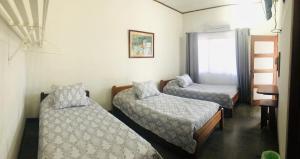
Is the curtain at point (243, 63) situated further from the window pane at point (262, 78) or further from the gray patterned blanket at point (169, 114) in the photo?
the gray patterned blanket at point (169, 114)

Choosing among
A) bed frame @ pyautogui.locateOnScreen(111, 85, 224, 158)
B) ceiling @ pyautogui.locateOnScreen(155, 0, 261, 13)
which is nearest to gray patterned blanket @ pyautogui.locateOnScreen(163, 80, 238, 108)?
bed frame @ pyautogui.locateOnScreen(111, 85, 224, 158)

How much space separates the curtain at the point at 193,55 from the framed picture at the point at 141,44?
1457mm

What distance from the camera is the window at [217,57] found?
4926 millimetres

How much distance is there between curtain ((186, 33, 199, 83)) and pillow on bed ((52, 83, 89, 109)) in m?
3.52

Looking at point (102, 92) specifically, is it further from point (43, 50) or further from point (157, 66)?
point (157, 66)

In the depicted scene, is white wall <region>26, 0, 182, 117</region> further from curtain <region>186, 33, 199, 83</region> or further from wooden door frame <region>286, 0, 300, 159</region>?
wooden door frame <region>286, 0, 300, 159</region>

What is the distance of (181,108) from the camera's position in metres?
2.94

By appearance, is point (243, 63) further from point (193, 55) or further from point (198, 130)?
point (198, 130)

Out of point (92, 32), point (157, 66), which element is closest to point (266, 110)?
point (157, 66)

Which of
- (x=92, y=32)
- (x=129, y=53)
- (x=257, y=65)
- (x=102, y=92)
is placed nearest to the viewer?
(x=92, y=32)

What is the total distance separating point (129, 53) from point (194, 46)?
228 cm

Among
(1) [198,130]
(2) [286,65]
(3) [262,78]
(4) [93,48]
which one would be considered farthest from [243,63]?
(4) [93,48]

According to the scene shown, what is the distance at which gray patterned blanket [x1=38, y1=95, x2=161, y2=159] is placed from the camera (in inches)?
59.8

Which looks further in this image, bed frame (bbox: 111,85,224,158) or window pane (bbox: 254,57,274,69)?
window pane (bbox: 254,57,274,69)
